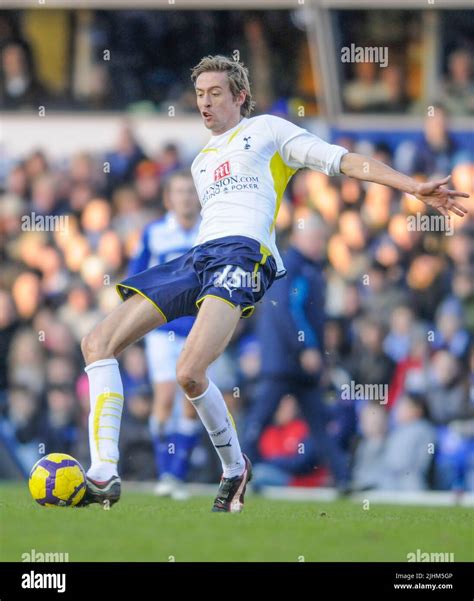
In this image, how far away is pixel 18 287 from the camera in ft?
54.3

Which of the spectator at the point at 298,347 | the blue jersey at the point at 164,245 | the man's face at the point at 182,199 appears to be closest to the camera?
the blue jersey at the point at 164,245

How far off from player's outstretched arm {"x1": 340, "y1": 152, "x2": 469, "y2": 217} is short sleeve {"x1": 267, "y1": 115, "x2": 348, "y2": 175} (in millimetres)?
151

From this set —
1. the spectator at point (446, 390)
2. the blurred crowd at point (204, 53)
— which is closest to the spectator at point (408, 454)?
the spectator at point (446, 390)

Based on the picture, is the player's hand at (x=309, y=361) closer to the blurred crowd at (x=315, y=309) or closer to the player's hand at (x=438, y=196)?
the blurred crowd at (x=315, y=309)

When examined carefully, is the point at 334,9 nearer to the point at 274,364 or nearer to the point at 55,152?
the point at 55,152

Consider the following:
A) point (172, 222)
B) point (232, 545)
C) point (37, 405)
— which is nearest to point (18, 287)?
point (37, 405)

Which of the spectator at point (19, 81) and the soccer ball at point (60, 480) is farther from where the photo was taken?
the spectator at point (19, 81)

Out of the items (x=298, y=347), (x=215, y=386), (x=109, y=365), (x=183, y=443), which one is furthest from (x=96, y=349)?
(x=298, y=347)

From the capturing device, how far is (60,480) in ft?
28.8

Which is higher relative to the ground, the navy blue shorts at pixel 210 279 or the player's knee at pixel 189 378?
the navy blue shorts at pixel 210 279

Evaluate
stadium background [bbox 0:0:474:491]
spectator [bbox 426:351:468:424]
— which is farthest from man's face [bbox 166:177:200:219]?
spectator [bbox 426:351:468:424]

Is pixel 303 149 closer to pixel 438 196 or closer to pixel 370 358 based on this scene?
pixel 438 196

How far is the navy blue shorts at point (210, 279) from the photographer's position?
8.87m

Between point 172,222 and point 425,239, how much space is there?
398cm
